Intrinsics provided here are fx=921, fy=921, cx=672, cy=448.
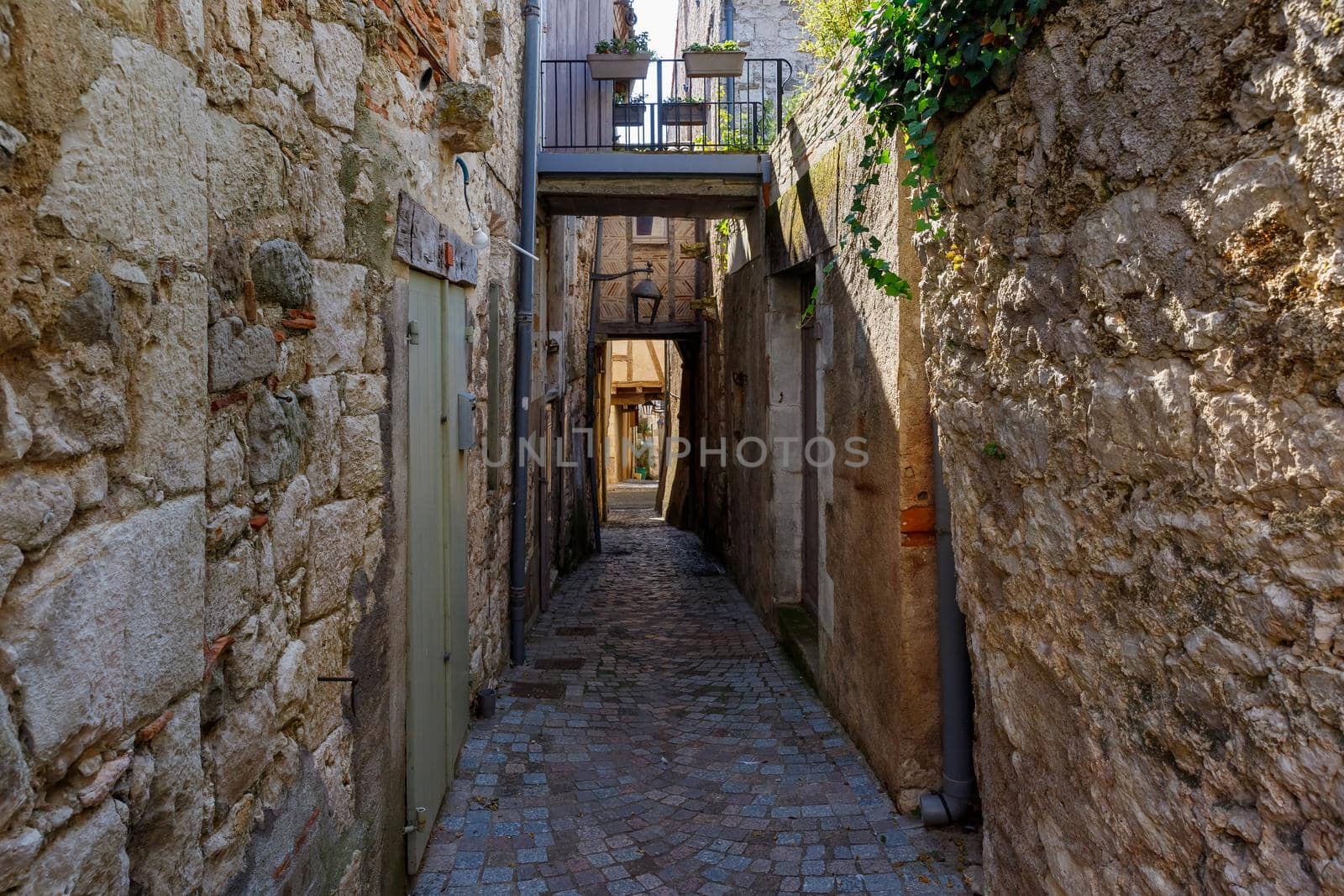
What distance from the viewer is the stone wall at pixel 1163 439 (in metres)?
1.40

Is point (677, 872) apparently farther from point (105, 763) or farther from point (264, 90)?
point (264, 90)

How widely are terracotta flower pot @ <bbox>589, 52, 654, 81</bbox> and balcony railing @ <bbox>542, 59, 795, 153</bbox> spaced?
3.6 inches

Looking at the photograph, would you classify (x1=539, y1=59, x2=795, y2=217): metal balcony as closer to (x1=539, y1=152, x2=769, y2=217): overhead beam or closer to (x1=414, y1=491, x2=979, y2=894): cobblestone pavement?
(x1=539, y1=152, x2=769, y2=217): overhead beam

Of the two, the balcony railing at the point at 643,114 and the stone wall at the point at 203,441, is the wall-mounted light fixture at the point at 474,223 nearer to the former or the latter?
the stone wall at the point at 203,441

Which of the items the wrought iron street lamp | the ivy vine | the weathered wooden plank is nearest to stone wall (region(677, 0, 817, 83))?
the wrought iron street lamp

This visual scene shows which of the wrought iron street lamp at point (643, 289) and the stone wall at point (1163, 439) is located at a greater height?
the wrought iron street lamp at point (643, 289)

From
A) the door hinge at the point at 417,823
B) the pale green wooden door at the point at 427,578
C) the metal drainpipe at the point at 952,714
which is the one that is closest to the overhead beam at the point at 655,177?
the pale green wooden door at the point at 427,578

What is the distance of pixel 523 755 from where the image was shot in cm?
452

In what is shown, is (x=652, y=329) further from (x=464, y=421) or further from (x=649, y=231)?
(x=464, y=421)

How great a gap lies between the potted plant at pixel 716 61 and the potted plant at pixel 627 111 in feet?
1.85

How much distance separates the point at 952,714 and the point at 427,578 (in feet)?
7.14

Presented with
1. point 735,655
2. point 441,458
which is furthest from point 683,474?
point 441,458

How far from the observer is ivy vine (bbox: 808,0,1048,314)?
7.64ft

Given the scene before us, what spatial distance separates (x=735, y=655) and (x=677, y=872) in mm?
3039
